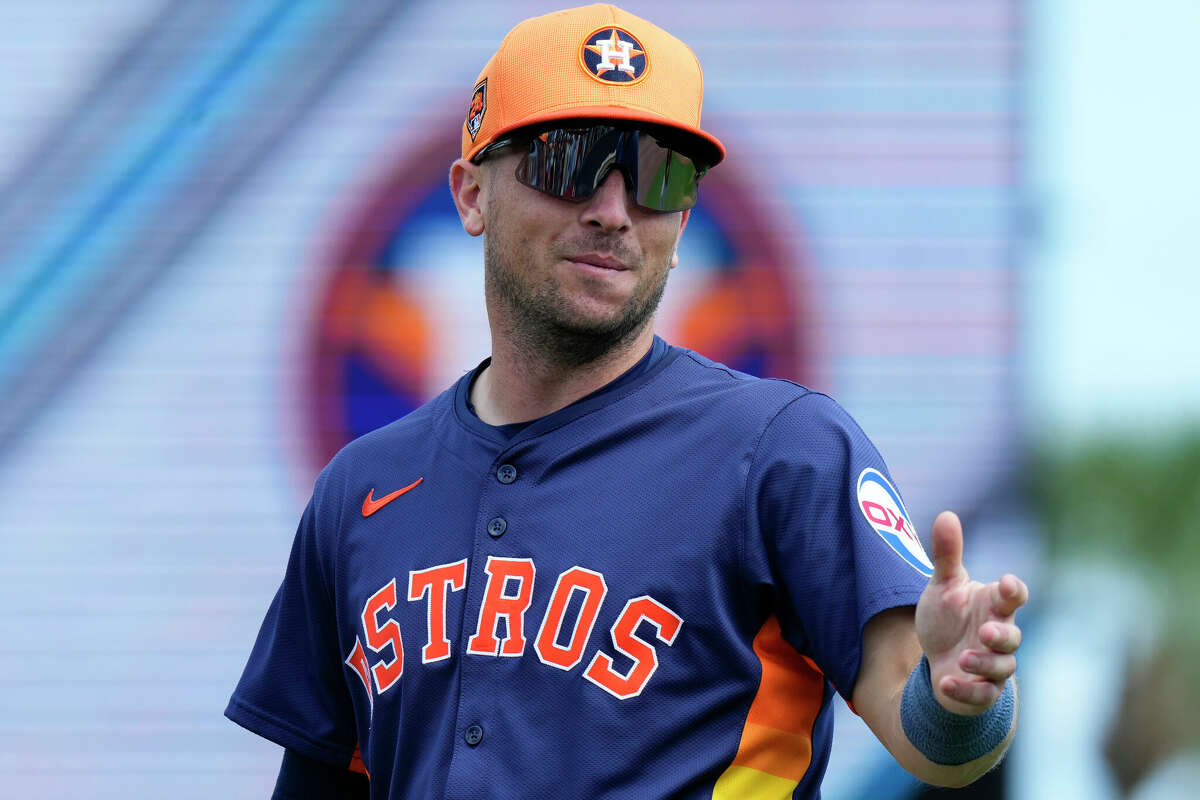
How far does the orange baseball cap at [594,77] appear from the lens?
2.13m

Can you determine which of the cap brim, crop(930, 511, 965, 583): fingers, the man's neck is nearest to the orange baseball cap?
the cap brim

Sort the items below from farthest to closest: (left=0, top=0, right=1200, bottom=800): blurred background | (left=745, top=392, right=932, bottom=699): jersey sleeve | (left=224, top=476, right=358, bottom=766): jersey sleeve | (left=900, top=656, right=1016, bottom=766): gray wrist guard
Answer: (left=0, top=0, right=1200, bottom=800): blurred background < (left=224, top=476, right=358, bottom=766): jersey sleeve < (left=745, top=392, right=932, bottom=699): jersey sleeve < (left=900, top=656, right=1016, bottom=766): gray wrist guard

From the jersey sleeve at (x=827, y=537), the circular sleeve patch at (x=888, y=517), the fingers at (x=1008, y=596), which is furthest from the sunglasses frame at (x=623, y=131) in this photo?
the fingers at (x=1008, y=596)

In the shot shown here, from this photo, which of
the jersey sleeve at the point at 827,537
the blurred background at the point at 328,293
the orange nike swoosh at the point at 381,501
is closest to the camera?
the jersey sleeve at the point at 827,537

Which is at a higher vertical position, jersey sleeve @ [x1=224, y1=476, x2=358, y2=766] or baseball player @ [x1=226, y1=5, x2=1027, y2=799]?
baseball player @ [x1=226, y1=5, x2=1027, y2=799]

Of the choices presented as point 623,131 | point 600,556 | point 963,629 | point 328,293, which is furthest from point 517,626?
point 328,293

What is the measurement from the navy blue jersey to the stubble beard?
2.9 inches

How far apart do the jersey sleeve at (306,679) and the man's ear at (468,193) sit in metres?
0.53

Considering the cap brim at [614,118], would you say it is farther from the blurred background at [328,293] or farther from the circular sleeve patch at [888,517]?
the blurred background at [328,293]

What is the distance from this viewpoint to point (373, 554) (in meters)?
2.17

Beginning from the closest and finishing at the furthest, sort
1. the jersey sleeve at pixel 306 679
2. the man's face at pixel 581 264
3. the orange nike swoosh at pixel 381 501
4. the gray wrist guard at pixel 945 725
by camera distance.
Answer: the gray wrist guard at pixel 945 725 → the man's face at pixel 581 264 → the orange nike swoosh at pixel 381 501 → the jersey sleeve at pixel 306 679

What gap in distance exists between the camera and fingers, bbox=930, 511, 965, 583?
4.93ft

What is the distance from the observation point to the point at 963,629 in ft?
5.04

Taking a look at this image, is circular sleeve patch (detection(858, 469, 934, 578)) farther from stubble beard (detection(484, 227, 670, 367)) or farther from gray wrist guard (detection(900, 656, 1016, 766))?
stubble beard (detection(484, 227, 670, 367))
